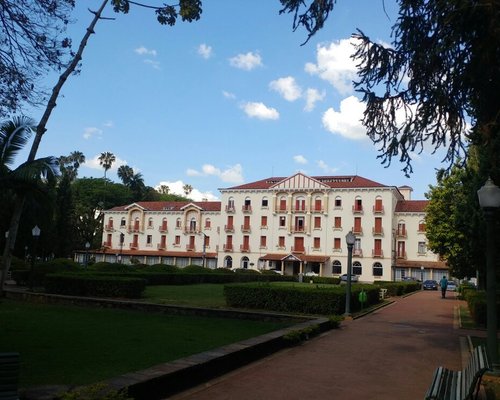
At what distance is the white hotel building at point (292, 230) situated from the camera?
64.1 meters

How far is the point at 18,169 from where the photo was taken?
1029cm

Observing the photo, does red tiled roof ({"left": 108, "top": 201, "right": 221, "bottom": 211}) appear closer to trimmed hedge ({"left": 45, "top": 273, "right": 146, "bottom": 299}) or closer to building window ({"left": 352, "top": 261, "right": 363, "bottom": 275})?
building window ({"left": 352, "top": 261, "right": 363, "bottom": 275})

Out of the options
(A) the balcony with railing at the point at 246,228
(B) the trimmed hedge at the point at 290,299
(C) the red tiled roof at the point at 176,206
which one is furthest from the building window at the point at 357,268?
(B) the trimmed hedge at the point at 290,299

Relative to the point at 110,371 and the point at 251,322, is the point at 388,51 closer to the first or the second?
the point at 110,371

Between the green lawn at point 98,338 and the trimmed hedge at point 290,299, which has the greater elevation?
the trimmed hedge at point 290,299

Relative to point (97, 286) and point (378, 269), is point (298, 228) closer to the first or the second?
point (378, 269)

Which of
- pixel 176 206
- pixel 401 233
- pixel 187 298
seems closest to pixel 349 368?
pixel 187 298

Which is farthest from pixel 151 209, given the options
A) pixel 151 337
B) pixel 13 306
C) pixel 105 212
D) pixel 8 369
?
pixel 8 369

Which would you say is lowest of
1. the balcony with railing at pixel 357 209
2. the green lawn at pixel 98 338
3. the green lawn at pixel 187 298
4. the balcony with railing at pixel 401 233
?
the green lawn at pixel 98 338

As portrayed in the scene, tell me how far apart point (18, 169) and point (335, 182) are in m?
60.8

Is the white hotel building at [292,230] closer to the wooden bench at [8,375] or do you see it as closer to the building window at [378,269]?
the building window at [378,269]

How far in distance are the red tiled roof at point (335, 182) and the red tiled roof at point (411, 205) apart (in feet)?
15.2

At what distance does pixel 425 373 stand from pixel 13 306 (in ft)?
44.9

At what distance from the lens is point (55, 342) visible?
30.8 feet
